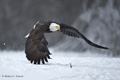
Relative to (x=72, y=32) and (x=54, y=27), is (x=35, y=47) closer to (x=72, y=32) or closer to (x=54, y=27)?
(x=54, y=27)

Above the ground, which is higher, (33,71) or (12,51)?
(12,51)

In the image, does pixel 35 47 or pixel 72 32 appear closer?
pixel 35 47

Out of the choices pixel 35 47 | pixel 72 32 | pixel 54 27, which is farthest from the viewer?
pixel 72 32

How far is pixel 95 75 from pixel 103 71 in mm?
449

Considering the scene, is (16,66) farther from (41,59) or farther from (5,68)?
(41,59)

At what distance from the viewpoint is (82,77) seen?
530 cm

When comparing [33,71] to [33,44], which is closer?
[33,71]

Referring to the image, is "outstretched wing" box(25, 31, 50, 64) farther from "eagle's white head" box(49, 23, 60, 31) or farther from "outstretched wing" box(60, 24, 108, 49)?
"outstretched wing" box(60, 24, 108, 49)

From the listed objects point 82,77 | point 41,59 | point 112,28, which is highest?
point 112,28

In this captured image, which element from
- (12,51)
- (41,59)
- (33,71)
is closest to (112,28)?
(12,51)

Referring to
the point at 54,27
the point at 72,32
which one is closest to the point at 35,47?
the point at 54,27

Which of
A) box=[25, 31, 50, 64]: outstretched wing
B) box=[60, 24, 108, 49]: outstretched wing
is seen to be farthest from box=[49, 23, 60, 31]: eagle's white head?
box=[25, 31, 50, 64]: outstretched wing

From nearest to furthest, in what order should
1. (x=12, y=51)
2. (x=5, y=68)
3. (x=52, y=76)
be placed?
(x=52, y=76), (x=5, y=68), (x=12, y=51)

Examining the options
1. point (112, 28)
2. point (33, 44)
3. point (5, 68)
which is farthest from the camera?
point (112, 28)
